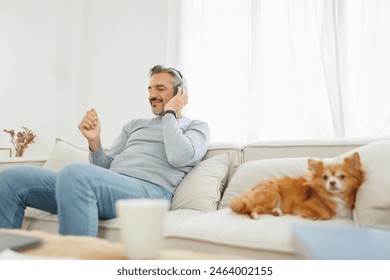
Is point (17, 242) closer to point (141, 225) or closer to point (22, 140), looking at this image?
point (141, 225)

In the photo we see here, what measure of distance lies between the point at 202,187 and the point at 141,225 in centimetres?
107

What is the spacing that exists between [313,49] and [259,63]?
0.41 metres

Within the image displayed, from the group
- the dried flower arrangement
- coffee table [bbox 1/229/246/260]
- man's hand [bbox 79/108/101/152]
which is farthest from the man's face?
the dried flower arrangement

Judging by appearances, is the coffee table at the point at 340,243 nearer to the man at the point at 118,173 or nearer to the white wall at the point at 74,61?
the man at the point at 118,173

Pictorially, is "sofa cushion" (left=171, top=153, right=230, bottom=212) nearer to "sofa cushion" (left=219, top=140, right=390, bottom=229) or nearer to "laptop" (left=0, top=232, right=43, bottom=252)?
Result: "sofa cushion" (left=219, top=140, right=390, bottom=229)

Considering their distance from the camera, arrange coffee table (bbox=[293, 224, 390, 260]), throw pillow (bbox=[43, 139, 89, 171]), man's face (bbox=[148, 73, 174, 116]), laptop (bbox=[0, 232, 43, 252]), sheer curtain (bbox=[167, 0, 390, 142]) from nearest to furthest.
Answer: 1. coffee table (bbox=[293, 224, 390, 260])
2. laptop (bbox=[0, 232, 43, 252])
3. man's face (bbox=[148, 73, 174, 116])
4. throw pillow (bbox=[43, 139, 89, 171])
5. sheer curtain (bbox=[167, 0, 390, 142])

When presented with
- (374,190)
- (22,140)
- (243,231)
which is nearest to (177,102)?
(243,231)

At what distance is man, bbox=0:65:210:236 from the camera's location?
3.87 feet

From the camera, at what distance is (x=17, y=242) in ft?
1.99

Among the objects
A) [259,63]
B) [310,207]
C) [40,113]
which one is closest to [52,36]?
[40,113]

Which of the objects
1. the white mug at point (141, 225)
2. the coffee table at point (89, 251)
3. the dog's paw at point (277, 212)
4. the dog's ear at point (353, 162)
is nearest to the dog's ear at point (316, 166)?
the dog's ear at point (353, 162)

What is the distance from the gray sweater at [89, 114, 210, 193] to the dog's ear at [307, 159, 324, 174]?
0.53 m

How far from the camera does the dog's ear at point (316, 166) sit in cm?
128
